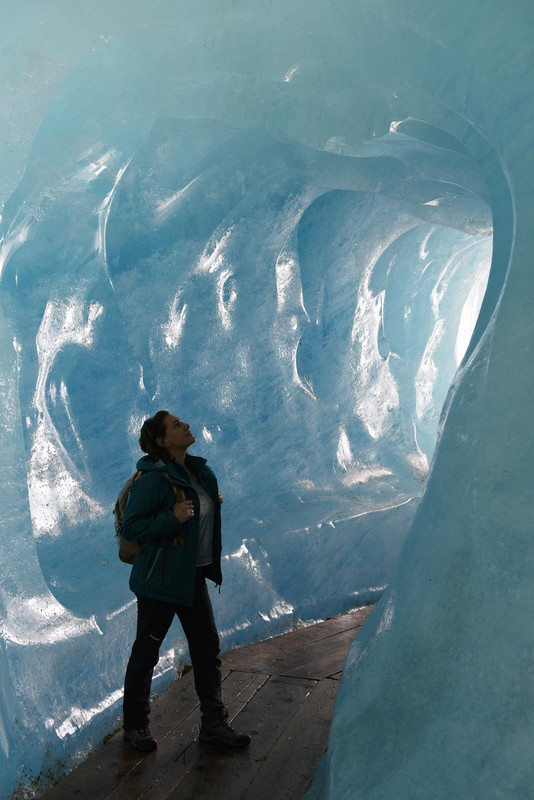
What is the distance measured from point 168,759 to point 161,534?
829mm

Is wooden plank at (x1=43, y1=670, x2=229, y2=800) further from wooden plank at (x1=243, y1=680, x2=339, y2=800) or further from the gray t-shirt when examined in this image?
the gray t-shirt

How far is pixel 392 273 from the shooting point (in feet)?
19.9

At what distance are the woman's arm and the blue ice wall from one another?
0.60 m

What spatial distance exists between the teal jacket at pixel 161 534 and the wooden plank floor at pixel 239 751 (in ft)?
1.95

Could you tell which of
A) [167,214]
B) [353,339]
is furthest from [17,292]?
[353,339]

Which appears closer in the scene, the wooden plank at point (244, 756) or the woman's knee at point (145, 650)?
the wooden plank at point (244, 756)

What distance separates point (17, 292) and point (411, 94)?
1.75 metres

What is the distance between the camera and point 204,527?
9.17ft

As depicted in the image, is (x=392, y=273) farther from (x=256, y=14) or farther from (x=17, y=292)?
(x=17, y=292)

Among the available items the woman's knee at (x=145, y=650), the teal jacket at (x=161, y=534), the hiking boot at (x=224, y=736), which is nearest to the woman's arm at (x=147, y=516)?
the teal jacket at (x=161, y=534)

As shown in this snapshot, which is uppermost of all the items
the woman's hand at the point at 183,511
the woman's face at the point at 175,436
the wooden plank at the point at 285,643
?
the woman's face at the point at 175,436

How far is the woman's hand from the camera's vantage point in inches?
104

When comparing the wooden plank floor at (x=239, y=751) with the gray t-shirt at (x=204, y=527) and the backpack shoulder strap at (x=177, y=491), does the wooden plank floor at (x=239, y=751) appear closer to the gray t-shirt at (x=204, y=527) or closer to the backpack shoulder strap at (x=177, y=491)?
the gray t-shirt at (x=204, y=527)

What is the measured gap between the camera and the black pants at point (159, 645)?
274 centimetres
